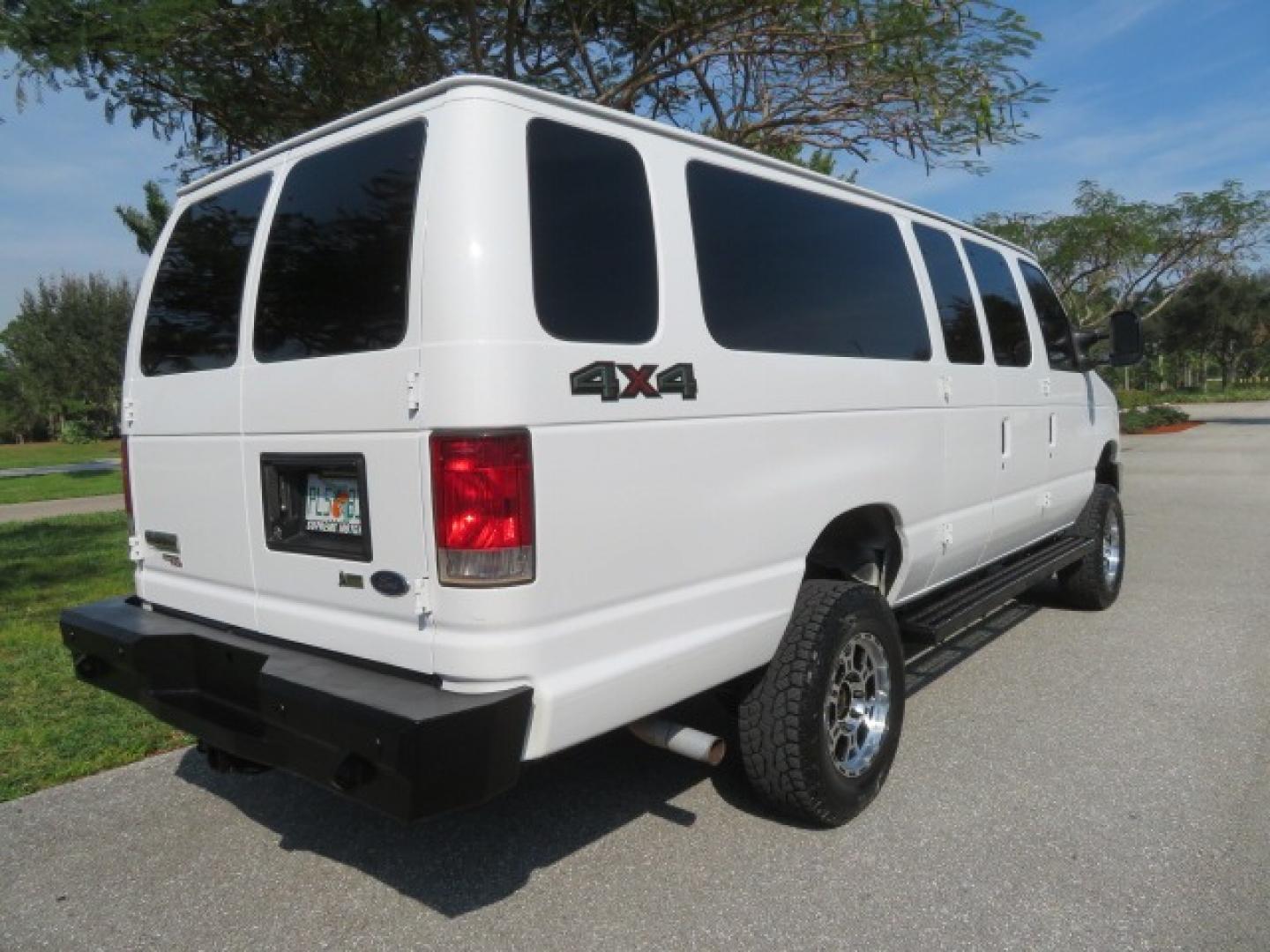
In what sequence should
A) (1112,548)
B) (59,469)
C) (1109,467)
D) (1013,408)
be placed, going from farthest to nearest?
1. (59,469)
2. (1109,467)
3. (1112,548)
4. (1013,408)

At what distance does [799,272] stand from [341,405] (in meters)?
1.65

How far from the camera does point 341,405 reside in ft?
8.46

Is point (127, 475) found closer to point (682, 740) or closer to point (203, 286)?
point (203, 286)

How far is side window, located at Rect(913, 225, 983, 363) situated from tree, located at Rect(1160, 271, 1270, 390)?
4381 centimetres

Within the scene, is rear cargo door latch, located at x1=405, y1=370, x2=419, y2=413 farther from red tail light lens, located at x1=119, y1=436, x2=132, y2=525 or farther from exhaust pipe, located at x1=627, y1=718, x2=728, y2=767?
red tail light lens, located at x1=119, y1=436, x2=132, y2=525

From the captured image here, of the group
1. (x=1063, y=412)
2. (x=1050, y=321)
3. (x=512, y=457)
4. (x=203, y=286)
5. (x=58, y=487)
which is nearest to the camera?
(x=512, y=457)

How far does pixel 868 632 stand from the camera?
3441mm

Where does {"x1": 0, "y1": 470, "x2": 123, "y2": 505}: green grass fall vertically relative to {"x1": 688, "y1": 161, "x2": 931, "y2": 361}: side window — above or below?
below

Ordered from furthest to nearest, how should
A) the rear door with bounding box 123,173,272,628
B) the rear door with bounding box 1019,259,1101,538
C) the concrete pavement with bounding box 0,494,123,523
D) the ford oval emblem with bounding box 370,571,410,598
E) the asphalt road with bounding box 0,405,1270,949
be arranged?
the concrete pavement with bounding box 0,494,123,523 < the rear door with bounding box 1019,259,1101,538 < the rear door with bounding box 123,173,272,628 < the asphalt road with bounding box 0,405,1270,949 < the ford oval emblem with bounding box 370,571,410,598

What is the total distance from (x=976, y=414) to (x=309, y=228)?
2.98m

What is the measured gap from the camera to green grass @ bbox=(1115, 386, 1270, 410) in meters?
40.6

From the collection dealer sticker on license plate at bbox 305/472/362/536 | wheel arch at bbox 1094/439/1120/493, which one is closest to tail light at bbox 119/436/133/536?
dealer sticker on license plate at bbox 305/472/362/536

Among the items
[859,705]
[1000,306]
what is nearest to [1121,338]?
[1000,306]

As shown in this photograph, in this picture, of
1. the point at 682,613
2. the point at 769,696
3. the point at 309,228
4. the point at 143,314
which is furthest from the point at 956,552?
the point at 143,314
